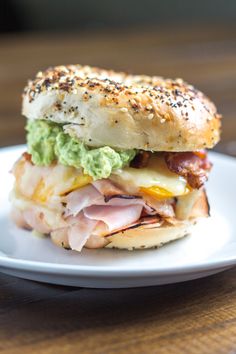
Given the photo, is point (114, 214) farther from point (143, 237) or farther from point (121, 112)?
point (121, 112)

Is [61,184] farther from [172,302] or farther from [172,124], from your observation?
[172,302]

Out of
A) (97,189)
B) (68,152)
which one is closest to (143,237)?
(97,189)

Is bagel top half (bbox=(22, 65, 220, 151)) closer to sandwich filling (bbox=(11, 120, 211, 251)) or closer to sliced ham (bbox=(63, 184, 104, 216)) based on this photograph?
sandwich filling (bbox=(11, 120, 211, 251))

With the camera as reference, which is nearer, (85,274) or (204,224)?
(85,274)

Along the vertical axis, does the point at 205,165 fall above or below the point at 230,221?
above

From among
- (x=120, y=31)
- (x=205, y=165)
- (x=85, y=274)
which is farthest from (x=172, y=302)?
(x=120, y=31)

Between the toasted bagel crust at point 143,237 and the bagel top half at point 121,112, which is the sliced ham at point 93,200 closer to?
the toasted bagel crust at point 143,237
